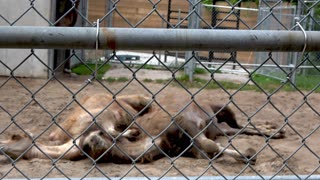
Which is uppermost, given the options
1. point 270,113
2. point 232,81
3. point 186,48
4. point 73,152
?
point 186,48

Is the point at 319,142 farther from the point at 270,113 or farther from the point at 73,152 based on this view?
the point at 73,152

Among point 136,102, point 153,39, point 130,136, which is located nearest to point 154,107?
point 136,102

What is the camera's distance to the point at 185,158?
16.8ft

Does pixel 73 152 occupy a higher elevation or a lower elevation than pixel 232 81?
higher

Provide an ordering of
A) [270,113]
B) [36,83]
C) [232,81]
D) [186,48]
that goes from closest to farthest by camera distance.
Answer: [186,48] → [270,113] → [36,83] → [232,81]

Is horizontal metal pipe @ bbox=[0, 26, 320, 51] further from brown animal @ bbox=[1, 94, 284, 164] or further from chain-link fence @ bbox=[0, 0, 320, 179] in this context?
brown animal @ bbox=[1, 94, 284, 164]

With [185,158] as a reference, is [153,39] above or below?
above

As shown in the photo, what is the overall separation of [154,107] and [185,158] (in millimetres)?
855

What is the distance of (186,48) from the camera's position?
7.72ft

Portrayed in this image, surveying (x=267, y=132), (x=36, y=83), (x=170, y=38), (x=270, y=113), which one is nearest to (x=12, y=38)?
(x=170, y=38)

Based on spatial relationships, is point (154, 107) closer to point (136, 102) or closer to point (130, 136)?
point (136, 102)

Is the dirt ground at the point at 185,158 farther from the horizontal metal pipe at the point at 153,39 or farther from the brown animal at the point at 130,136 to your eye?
the horizontal metal pipe at the point at 153,39

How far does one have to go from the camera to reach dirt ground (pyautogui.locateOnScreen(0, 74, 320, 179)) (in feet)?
11.8

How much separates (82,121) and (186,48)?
315cm
